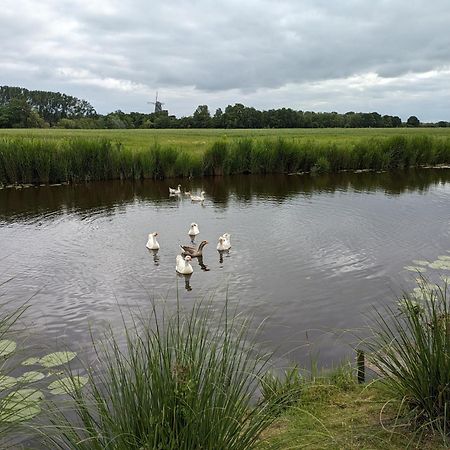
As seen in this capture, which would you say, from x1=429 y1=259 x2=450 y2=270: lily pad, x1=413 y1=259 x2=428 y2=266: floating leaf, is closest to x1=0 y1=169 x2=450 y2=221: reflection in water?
Result: x1=413 y1=259 x2=428 y2=266: floating leaf

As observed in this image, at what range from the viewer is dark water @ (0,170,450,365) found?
8539mm

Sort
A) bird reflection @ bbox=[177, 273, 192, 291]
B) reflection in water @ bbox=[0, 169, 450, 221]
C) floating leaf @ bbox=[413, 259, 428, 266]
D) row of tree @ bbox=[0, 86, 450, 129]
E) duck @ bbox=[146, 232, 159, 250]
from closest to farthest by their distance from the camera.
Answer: bird reflection @ bbox=[177, 273, 192, 291] < floating leaf @ bbox=[413, 259, 428, 266] < duck @ bbox=[146, 232, 159, 250] < reflection in water @ bbox=[0, 169, 450, 221] < row of tree @ bbox=[0, 86, 450, 129]

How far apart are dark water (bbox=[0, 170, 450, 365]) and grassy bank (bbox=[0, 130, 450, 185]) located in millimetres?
2859

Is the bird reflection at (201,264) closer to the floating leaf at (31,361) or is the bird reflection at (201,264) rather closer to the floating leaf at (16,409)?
the floating leaf at (31,361)

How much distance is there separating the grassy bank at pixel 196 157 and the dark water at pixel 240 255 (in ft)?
9.38

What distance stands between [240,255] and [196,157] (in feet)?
53.5

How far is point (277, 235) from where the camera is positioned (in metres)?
14.1

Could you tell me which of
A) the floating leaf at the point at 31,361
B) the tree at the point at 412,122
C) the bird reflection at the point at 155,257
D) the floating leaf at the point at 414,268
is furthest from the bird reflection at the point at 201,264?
the tree at the point at 412,122

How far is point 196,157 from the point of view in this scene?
27.8 metres

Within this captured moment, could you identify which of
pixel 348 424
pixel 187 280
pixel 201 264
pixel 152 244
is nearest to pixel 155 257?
pixel 152 244

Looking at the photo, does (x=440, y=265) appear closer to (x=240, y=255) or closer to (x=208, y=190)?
(x=240, y=255)

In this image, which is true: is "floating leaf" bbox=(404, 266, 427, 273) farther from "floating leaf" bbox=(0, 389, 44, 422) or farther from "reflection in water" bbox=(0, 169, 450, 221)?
"reflection in water" bbox=(0, 169, 450, 221)

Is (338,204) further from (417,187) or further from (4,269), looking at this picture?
(4,269)

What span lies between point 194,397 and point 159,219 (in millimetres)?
14050
